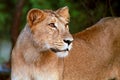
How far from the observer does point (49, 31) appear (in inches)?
260

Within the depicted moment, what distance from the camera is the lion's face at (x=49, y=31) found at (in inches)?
257

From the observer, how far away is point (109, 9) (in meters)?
9.52

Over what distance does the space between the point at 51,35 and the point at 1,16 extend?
523 cm

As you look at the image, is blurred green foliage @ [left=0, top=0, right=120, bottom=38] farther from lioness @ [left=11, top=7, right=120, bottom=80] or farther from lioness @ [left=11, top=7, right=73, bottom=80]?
lioness @ [left=11, top=7, right=73, bottom=80]

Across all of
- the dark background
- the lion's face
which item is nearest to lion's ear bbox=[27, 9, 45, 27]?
the lion's face

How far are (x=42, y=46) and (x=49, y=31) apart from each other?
0.21 m

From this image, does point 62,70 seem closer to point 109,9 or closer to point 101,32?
point 101,32

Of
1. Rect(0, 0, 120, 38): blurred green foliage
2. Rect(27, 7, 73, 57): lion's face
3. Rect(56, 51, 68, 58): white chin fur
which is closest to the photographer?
Rect(27, 7, 73, 57): lion's face

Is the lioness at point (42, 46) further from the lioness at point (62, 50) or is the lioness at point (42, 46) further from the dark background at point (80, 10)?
the dark background at point (80, 10)

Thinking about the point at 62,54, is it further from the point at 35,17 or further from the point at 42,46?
the point at 35,17

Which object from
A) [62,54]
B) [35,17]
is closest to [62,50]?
[62,54]

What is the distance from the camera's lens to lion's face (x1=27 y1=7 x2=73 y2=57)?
6535 mm

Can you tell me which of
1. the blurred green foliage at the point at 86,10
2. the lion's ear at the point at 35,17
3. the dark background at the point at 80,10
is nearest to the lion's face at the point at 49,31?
the lion's ear at the point at 35,17

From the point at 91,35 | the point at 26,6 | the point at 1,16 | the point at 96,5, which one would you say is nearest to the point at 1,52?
the point at 1,16
